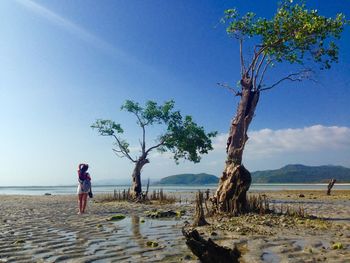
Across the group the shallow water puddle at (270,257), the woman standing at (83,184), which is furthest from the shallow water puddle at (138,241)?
the woman standing at (83,184)

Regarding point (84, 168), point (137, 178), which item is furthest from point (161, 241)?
point (137, 178)

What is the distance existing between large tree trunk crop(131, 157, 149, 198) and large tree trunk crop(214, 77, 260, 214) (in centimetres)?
1332

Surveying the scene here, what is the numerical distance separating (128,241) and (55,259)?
207 cm

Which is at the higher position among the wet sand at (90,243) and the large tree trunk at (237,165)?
the large tree trunk at (237,165)

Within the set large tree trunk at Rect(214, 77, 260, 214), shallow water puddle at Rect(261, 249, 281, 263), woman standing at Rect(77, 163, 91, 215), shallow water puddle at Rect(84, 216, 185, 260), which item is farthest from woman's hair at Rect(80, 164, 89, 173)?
shallow water puddle at Rect(261, 249, 281, 263)

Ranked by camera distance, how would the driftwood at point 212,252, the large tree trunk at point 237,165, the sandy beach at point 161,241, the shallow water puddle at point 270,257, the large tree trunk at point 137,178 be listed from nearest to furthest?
1. the driftwood at point 212,252
2. the shallow water puddle at point 270,257
3. the sandy beach at point 161,241
4. the large tree trunk at point 237,165
5. the large tree trunk at point 137,178

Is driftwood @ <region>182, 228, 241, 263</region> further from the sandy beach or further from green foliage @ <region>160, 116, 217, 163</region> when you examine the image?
green foliage @ <region>160, 116, 217, 163</region>

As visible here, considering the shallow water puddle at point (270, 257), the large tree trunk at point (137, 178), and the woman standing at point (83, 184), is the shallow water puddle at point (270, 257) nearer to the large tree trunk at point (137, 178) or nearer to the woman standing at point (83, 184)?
the woman standing at point (83, 184)

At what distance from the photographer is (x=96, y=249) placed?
7.34 meters

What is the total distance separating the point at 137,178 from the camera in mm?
28812

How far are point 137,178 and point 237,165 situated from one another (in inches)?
614

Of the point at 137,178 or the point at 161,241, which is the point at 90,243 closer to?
the point at 161,241

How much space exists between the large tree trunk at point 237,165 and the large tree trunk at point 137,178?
1332cm

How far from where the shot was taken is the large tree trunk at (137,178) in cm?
2771
